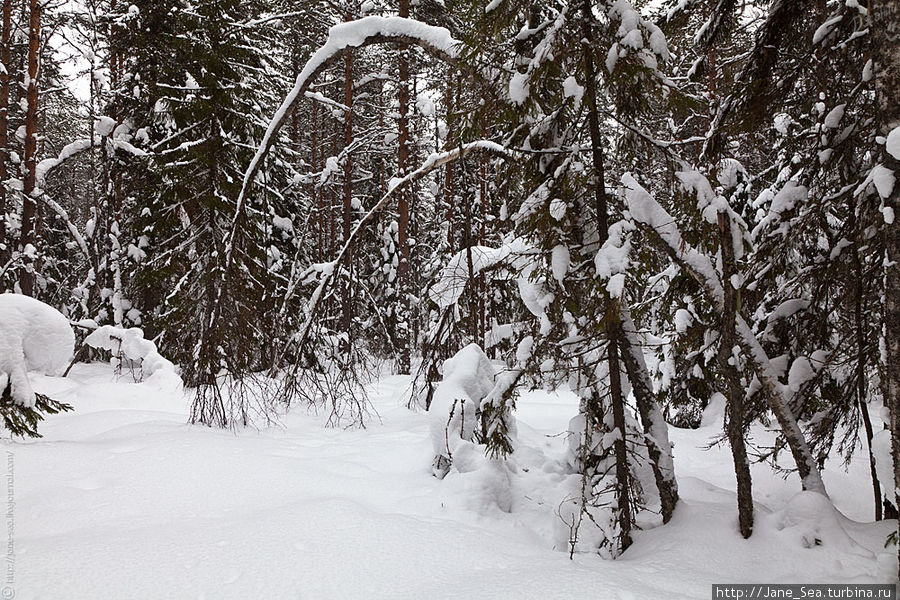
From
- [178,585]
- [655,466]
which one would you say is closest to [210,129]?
[178,585]

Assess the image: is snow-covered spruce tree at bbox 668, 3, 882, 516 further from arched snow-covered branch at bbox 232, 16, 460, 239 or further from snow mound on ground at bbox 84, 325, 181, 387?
snow mound on ground at bbox 84, 325, 181, 387

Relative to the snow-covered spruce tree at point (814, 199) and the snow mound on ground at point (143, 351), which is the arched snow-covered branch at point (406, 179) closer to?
the snow-covered spruce tree at point (814, 199)

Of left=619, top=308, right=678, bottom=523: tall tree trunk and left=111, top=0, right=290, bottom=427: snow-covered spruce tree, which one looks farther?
left=111, top=0, right=290, bottom=427: snow-covered spruce tree

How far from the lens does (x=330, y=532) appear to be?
10.6ft

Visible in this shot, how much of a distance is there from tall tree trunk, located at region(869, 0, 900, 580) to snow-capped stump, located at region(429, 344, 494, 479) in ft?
12.0

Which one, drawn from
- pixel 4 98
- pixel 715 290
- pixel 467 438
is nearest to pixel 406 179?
pixel 715 290

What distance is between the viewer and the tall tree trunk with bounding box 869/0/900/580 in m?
2.44

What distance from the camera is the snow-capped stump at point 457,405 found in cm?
530

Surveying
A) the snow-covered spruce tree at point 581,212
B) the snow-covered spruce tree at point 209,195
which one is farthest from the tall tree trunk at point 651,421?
the snow-covered spruce tree at point 209,195

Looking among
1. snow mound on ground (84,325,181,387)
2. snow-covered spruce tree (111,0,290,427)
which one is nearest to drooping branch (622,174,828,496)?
snow-covered spruce tree (111,0,290,427)

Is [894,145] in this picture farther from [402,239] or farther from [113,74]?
[113,74]

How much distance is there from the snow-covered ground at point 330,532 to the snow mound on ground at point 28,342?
30.6 inches

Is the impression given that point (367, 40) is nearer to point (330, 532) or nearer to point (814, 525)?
point (330, 532)

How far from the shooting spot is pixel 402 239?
1237cm
